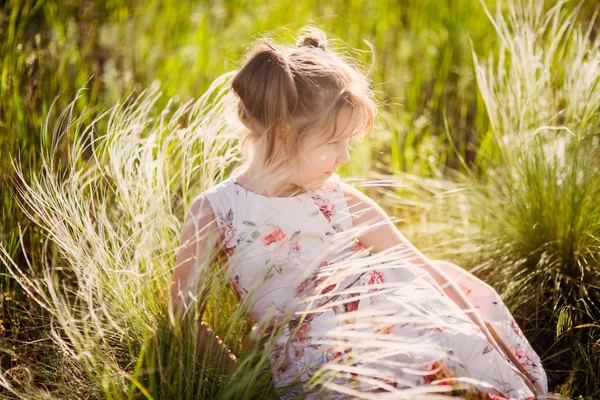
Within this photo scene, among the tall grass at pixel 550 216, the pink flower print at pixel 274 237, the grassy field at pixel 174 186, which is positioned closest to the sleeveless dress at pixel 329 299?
the pink flower print at pixel 274 237

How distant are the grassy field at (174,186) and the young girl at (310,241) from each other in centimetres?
11

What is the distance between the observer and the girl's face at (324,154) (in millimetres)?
1526

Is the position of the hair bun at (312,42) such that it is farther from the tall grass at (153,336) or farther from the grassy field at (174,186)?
the grassy field at (174,186)

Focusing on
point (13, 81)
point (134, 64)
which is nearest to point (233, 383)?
point (13, 81)

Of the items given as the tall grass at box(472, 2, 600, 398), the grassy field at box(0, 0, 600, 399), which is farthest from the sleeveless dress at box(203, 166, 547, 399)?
the tall grass at box(472, 2, 600, 398)

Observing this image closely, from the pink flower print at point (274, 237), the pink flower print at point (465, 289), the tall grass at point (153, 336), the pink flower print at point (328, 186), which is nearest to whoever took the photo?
the tall grass at point (153, 336)

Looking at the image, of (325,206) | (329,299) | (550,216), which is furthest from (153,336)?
(550,216)

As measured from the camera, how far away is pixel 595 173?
1.86 m

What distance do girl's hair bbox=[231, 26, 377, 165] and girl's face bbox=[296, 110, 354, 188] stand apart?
0.01 meters

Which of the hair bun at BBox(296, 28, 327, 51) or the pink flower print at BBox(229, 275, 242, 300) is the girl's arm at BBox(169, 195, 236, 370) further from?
the hair bun at BBox(296, 28, 327, 51)

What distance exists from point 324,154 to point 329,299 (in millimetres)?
336

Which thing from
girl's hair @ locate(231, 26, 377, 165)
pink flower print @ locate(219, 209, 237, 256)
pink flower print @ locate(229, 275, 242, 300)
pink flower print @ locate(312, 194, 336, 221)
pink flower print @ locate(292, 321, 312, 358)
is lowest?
pink flower print @ locate(292, 321, 312, 358)

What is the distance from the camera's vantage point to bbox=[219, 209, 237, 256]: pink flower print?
160cm

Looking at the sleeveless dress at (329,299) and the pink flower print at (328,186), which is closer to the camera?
the sleeveless dress at (329,299)
